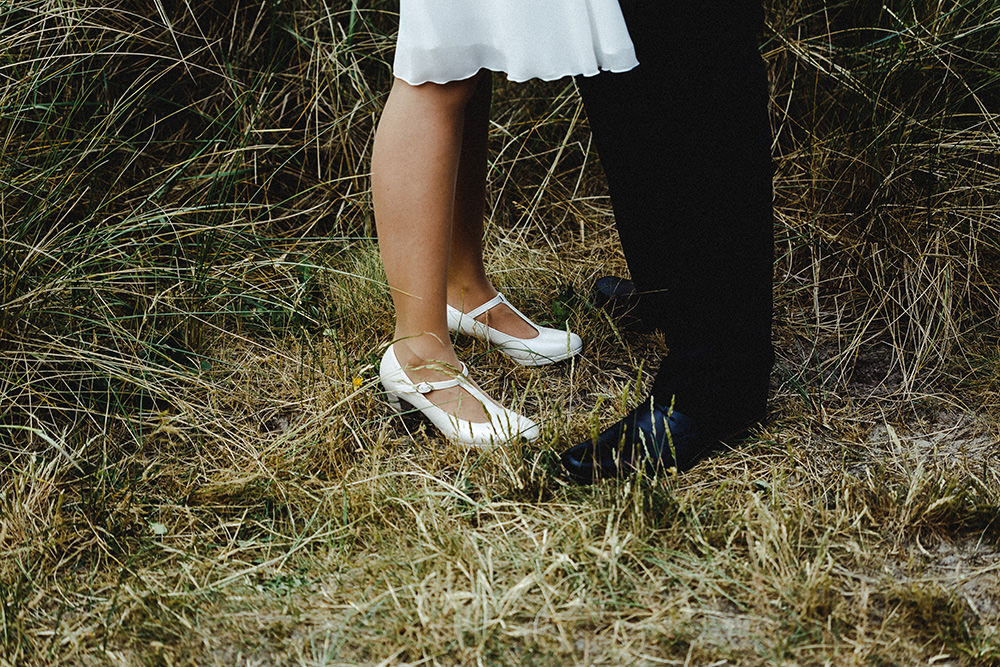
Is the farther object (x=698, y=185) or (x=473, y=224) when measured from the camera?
(x=473, y=224)

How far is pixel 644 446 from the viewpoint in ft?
4.54

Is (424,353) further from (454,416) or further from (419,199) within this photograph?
(419,199)

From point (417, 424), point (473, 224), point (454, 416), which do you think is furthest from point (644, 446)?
point (473, 224)

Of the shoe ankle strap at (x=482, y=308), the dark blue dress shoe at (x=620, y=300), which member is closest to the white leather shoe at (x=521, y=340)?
the shoe ankle strap at (x=482, y=308)

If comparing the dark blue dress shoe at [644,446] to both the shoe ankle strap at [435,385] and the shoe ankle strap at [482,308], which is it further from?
the shoe ankle strap at [482,308]

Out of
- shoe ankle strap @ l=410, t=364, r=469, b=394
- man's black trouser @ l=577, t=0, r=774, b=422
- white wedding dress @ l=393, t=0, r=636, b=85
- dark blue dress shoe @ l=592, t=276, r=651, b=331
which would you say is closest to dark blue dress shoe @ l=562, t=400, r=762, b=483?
man's black trouser @ l=577, t=0, r=774, b=422

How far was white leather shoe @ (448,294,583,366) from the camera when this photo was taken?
174 cm

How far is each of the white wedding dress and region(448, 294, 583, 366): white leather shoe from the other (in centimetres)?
60

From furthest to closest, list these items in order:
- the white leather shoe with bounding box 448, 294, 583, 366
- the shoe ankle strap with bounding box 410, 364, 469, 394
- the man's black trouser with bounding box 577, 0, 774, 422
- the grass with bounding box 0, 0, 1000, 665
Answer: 1. the white leather shoe with bounding box 448, 294, 583, 366
2. the shoe ankle strap with bounding box 410, 364, 469, 394
3. the man's black trouser with bounding box 577, 0, 774, 422
4. the grass with bounding box 0, 0, 1000, 665

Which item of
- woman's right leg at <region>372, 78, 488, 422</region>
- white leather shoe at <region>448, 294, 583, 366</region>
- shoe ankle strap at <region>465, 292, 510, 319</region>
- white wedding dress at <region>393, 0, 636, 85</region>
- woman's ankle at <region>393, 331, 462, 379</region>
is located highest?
white wedding dress at <region>393, 0, 636, 85</region>

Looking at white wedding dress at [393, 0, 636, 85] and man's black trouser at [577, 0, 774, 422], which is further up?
white wedding dress at [393, 0, 636, 85]

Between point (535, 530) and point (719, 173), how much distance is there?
60 centimetres

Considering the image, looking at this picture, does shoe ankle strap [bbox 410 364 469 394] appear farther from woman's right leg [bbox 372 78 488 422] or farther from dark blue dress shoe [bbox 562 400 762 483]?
dark blue dress shoe [bbox 562 400 762 483]

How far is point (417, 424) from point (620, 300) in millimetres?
515
